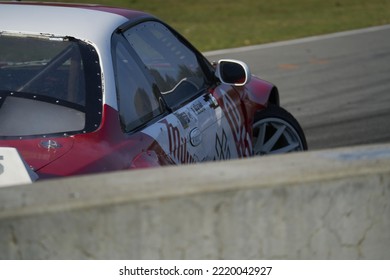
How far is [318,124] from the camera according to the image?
9.59 m

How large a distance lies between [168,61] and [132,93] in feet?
2.77

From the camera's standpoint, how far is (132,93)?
17.1 feet

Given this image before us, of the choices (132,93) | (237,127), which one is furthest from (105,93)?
(237,127)

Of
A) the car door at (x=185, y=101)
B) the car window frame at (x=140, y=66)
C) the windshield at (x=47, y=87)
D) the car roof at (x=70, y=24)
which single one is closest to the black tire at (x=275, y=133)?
the car door at (x=185, y=101)

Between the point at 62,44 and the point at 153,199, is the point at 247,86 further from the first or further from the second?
the point at 153,199

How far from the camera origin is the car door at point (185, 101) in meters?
5.36

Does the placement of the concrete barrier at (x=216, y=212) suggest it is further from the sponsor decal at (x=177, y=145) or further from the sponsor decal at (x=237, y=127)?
the sponsor decal at (x=237, y=127)

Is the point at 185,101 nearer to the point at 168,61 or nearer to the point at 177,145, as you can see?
the point at 168,61

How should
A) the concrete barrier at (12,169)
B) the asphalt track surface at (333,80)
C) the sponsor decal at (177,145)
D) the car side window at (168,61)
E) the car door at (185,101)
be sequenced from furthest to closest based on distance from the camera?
the asphalt track surface at (333,80), the car side window at (168,61), the car door at (185,101), the sponsor decal at (177,145), the concrete barrier at (12,169)

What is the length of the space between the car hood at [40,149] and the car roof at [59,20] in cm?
77

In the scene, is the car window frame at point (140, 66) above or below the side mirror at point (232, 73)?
above

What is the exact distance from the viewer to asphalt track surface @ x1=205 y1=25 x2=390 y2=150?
9.37 metres

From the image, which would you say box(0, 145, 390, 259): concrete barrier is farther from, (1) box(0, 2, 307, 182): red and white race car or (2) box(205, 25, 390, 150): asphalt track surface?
(2) box(205, 25, 390, 150): asphalt track surface

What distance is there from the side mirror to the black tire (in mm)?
601
